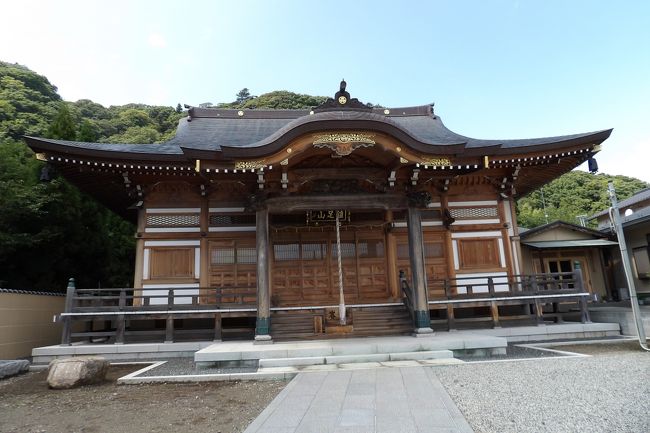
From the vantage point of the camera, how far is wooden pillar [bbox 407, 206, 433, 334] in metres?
9.20

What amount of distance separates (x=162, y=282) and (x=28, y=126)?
26517 millimetres

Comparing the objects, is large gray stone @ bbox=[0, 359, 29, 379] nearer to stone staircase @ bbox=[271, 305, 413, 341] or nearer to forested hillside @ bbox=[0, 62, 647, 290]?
forested hillside @ bbox=[0, 62, 647, 290]

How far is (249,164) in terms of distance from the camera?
8.69 metres

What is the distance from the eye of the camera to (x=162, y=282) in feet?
34.9

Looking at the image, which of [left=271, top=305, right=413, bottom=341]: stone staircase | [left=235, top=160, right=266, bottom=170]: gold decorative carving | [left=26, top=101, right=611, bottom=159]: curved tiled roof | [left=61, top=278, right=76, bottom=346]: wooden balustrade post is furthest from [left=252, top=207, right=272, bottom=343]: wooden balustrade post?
[left=61, top=278, right=76, bottom=346]: wooden balustrade post

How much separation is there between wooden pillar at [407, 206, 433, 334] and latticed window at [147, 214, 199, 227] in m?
5.94

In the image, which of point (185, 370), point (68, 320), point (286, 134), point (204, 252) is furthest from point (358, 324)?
point (68, 320)

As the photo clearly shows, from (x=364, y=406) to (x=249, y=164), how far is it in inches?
226

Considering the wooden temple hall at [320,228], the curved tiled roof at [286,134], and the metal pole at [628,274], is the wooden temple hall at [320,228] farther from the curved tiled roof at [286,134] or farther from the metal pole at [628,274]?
the metal pole at [628,274]

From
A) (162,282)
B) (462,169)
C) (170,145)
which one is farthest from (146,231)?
(462,169)

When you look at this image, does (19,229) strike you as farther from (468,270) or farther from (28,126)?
(28,126)

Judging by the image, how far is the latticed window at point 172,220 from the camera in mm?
10906

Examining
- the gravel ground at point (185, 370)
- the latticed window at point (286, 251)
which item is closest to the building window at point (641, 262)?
the latticed window at point (286, 251)

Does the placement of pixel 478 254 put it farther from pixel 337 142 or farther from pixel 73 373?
pixel 73 373
